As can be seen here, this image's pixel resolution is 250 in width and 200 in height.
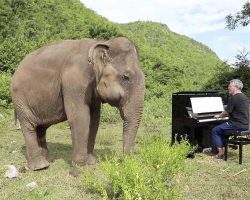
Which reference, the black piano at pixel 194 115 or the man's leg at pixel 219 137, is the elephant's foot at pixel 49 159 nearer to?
the black piano at pixel 194 115

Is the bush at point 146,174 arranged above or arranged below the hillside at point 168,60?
below

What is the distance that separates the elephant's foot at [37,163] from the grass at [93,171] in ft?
0.35

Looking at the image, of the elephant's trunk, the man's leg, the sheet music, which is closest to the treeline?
the sheet music

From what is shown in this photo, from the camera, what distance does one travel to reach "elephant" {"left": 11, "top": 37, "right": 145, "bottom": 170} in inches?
288

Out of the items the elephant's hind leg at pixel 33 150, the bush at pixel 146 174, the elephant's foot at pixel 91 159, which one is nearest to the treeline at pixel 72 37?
the elephant's foot at pixel 91 159

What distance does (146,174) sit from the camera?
19.0 ft

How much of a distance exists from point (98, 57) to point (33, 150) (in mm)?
2342

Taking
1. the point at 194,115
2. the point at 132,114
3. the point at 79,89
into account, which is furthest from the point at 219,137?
the point at 79,89

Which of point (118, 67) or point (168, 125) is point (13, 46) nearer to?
point (168, 125)

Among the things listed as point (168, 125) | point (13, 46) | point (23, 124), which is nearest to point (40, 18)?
point (13, 46)

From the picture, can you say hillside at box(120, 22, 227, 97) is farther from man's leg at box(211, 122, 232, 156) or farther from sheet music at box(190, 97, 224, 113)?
man's leg at box(211, 122, 232, 156)

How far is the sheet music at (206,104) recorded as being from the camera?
31.4 feet

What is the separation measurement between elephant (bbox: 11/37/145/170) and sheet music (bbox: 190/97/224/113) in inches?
90.5

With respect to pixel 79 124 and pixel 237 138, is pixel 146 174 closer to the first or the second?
pixel 79 124
